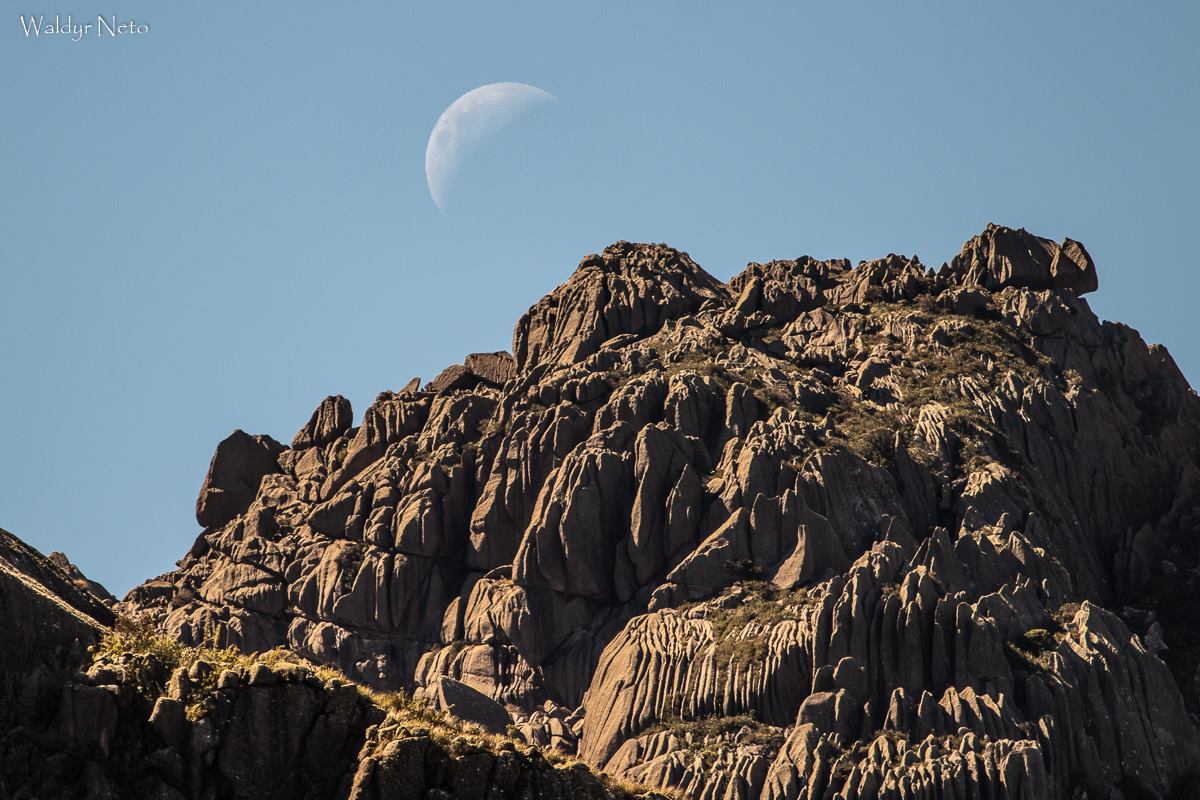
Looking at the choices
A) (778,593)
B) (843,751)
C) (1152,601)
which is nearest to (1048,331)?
(1152,601)

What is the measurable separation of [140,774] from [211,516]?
118721 millimetres

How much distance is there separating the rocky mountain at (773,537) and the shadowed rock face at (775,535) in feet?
0.86

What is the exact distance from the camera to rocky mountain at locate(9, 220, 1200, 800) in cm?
12200

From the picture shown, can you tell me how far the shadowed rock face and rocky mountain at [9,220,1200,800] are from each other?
0.26 metres

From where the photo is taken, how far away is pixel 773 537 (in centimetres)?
13462

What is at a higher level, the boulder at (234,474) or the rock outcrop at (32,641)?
the boulder at (234,474)

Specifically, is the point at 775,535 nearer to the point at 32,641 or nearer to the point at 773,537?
the point at 773,537

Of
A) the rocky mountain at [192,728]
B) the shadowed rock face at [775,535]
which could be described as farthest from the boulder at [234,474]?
the rocky mountain at [192,728]

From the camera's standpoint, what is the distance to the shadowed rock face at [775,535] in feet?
401

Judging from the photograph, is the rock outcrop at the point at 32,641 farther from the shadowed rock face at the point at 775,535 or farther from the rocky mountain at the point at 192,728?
the shadowed rock face at the point at 775,535

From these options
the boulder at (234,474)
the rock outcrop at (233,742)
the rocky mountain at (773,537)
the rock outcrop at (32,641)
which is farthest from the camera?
the boulder at (234,474)

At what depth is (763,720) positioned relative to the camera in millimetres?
122562

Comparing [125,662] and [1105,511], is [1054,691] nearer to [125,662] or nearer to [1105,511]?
[1105,511]

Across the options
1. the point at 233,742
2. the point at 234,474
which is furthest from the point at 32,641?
the point at 234,474
